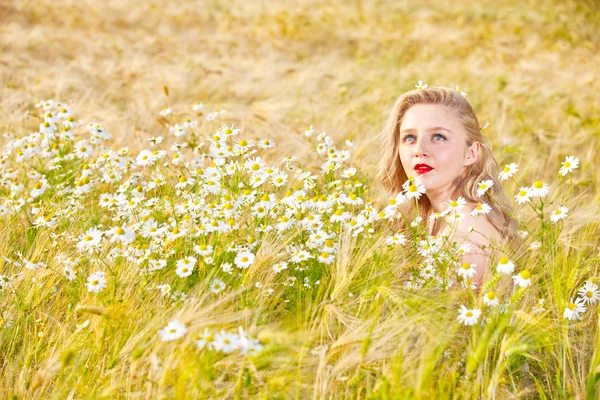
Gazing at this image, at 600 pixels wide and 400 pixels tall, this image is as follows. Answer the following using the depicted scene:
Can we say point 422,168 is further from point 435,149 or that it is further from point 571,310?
point 571,310

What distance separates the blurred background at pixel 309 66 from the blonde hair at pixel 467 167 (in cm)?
61

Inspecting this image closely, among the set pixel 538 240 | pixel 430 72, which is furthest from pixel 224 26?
pixel 538 240

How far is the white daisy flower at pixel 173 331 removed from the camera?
5.35 ft

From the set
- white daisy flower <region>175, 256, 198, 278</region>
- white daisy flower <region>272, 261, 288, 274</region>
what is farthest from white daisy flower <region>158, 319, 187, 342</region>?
white daisy flower <region>272, 261, 288, 274</region>

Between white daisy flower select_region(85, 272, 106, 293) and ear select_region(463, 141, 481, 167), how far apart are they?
167cm

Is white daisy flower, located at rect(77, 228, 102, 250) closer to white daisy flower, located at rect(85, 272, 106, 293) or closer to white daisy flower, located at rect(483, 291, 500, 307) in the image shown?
white daisy flower, located at rect(85, 272, 106, 293)

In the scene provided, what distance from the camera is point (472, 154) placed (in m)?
2.79

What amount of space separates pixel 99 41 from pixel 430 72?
12.1ft

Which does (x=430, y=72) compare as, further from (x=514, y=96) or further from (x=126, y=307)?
(x=126, y=307)

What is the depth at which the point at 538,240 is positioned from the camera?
230cm

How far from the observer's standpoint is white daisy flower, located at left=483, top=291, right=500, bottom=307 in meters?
1.82

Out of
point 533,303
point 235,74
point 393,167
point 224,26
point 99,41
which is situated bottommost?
point 533,303

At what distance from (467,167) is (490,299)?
111 centimetres

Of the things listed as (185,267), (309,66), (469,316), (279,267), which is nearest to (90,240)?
(185,267)
